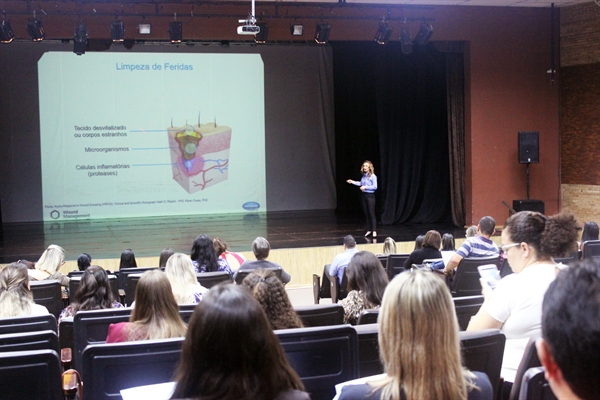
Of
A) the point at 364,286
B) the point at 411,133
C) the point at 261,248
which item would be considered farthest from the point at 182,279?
the point at 411,133

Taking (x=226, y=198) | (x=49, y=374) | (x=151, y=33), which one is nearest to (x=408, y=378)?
(x=49, y=374)

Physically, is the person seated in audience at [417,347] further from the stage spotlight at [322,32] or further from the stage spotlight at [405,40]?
the stage spotlight at [405,40]

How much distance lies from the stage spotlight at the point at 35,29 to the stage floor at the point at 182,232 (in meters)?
2.94

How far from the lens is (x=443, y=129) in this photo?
43.0 ft

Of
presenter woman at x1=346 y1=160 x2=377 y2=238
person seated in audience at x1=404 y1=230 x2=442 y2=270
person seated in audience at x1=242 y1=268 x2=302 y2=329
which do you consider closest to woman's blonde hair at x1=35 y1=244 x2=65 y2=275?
person seated in audience at x1=404 y1=230 x2=442 y2=270

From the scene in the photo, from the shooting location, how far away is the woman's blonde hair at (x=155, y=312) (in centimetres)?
277

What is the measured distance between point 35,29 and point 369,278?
7467 mm

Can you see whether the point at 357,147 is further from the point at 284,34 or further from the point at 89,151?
the point at 89,151

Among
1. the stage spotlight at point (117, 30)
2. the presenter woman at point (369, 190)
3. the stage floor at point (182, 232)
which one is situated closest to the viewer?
the stage spotlight at point (117, 30)

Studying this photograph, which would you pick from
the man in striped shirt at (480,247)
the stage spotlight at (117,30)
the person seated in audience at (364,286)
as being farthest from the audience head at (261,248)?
the stage spotlight at (117,30)

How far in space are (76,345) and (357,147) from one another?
38.3 feet

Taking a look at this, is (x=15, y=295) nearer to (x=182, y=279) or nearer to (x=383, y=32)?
(x=182, y=279)

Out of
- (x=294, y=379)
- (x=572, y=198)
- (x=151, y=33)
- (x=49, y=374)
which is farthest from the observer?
(x=572, y=198)

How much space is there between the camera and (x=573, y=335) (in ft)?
3.00
